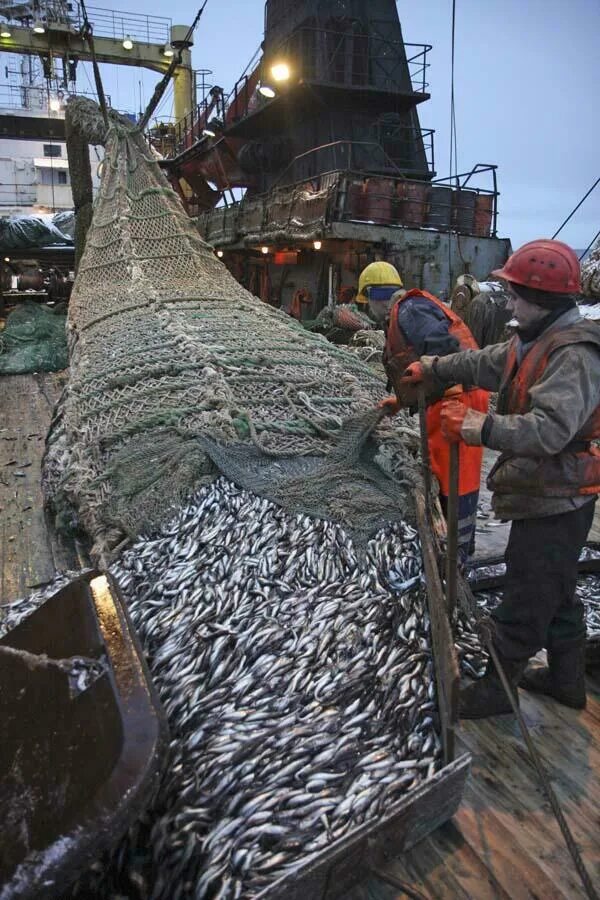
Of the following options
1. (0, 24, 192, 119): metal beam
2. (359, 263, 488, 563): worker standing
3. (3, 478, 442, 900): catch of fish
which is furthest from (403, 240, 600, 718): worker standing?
(0, 24, 192, 119): metal beam

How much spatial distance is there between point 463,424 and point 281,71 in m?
20.6

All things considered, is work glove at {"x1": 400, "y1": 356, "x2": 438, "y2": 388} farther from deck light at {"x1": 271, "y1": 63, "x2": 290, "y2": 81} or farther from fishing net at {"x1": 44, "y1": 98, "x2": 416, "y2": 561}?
deck light at {"x1": 271, "y1": 63, "x2": 290, "y2": 81}

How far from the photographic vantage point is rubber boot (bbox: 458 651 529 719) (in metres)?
3.20

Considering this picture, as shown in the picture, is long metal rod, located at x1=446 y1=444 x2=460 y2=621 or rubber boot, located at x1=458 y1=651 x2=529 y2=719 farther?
rubber boot, located at x1=458 y1=651 x2=529 y2=719

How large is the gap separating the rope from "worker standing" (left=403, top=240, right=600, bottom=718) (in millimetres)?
170

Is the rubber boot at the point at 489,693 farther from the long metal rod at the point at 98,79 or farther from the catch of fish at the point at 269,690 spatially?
the long metal rod at the point at 98,79

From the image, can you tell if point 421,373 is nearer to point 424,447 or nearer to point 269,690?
point 424,447

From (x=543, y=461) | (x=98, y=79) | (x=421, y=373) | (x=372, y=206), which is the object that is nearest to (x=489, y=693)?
(x=543, y=461)

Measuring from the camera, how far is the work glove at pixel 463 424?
2834 millimetres

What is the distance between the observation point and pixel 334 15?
20.4 meters

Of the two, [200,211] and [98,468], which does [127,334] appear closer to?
[98,468]

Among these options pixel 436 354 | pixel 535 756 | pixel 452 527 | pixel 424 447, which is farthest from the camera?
pixel 436 354

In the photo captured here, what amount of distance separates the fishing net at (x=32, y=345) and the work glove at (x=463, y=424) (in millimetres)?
10991

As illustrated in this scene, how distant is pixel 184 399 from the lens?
17.9 ft
